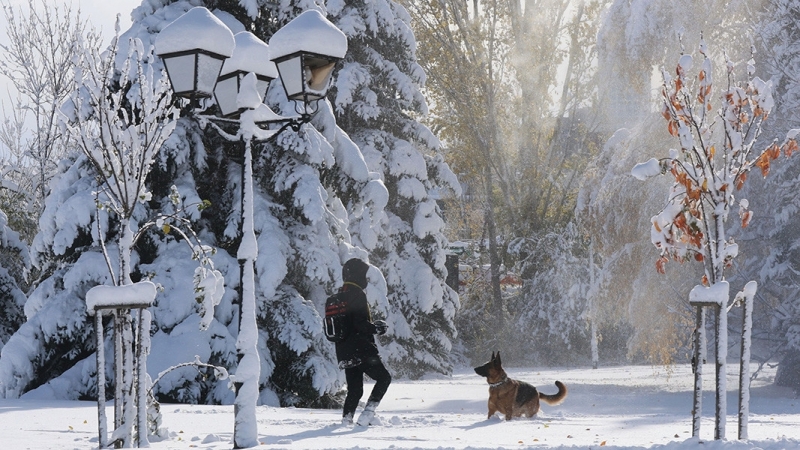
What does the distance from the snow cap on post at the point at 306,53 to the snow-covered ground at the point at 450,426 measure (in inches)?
112

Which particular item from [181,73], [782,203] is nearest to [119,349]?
[181,73]

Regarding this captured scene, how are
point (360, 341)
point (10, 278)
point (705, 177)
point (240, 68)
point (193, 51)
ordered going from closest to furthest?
point (193, 51) < point (705, 177) < point (240, 68) < point (360, 341) < point (10, 278)

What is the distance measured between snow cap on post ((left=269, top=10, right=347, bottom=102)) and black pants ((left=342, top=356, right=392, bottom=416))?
314cm

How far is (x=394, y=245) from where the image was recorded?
73.5ft

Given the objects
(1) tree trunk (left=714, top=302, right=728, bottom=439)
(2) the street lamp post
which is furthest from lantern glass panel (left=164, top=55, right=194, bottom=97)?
(1) tree trunk (left=714, top=302, right=728, bottom=439)

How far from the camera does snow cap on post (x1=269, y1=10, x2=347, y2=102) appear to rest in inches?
276

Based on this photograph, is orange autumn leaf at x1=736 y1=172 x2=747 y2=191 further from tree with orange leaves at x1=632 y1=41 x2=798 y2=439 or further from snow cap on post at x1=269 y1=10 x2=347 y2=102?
snow cap on post at x1=269 y1=10 x2=347 y2=102

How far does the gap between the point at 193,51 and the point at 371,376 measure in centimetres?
393

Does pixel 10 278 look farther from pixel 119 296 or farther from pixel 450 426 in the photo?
pixel 119 296

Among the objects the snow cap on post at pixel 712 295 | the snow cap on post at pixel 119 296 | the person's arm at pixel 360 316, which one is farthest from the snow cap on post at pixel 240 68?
the snow cap on post at pixel 712 295

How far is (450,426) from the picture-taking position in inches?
379

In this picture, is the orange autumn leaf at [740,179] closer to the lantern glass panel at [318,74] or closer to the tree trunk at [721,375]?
the tree trunk at [721,375]

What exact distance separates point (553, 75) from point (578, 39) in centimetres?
150

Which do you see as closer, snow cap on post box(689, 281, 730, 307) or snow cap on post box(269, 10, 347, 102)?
snow cap on post box(269, 10, 347, 102)
